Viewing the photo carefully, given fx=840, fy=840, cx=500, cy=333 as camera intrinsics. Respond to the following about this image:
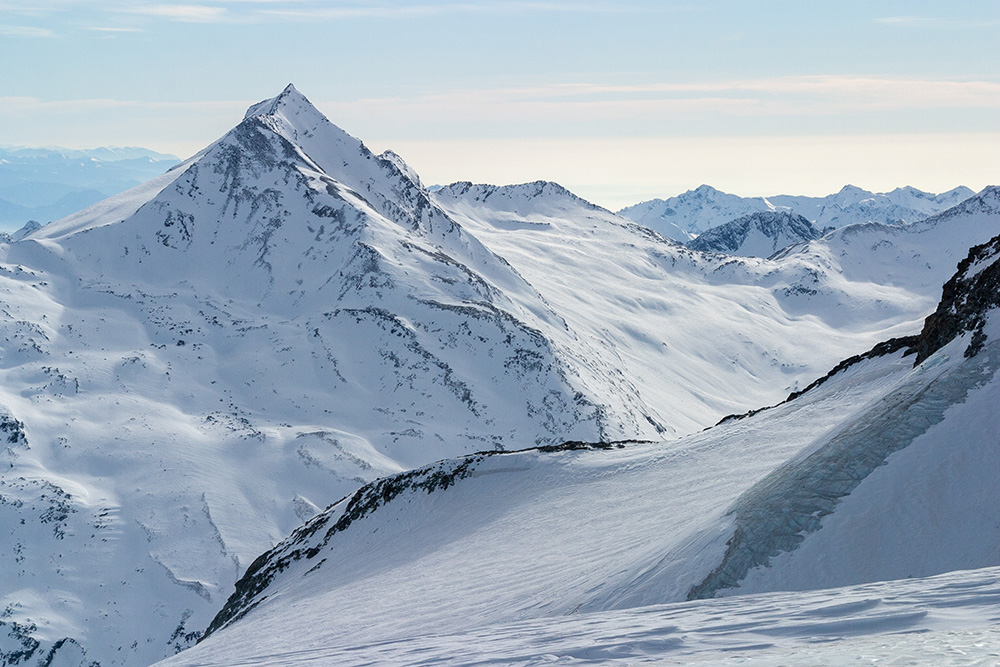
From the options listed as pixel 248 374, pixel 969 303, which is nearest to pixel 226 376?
pixel 248 374

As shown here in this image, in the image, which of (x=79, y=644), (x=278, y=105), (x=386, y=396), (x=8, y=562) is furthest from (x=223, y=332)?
(x=278, y=105)

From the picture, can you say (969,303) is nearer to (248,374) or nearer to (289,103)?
(248,374)

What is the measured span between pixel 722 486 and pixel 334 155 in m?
177

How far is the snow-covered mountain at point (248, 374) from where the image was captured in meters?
91.1

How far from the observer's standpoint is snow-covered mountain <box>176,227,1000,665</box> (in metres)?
12.1

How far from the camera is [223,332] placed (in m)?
137

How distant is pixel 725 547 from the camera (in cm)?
1700

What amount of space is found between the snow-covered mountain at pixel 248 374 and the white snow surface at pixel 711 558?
61315 millimetres

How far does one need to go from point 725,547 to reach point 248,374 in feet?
387

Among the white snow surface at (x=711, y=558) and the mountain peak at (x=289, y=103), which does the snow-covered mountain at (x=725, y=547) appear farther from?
the mountain peak at (x=289, y=103)

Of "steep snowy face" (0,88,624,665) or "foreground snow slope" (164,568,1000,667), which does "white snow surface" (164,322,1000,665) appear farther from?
"steep snowy face" (0,88,624,665)

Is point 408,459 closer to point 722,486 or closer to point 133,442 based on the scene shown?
point 133,442

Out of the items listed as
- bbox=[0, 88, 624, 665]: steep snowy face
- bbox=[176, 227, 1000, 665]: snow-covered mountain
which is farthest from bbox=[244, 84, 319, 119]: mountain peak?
bbox=[176, 227, 1000, 665]: snow-covered mountain

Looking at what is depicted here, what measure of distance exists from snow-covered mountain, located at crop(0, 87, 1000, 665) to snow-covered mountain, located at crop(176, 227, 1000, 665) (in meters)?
60.8
